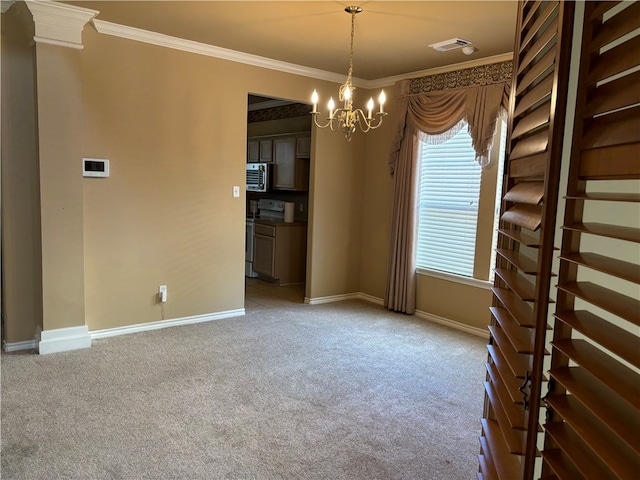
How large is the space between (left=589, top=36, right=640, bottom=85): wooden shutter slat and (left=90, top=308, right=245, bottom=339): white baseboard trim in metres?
4.25

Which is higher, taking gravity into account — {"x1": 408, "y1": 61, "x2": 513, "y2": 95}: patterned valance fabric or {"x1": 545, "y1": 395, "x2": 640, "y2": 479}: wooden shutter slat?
{"x1": 408, "y1": 61, "x2": 513, "y2": 95}: patterned valance fabric

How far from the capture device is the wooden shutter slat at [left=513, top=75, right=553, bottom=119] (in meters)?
0.85

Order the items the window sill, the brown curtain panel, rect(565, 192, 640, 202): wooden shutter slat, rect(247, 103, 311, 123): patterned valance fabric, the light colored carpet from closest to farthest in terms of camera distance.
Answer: rect(565, 192, 640, 202): wooden shutter slat → the light colored carpet → the brown curtain panel → the window sill → rect(247, 103, 311, 123): patterned valance fabric

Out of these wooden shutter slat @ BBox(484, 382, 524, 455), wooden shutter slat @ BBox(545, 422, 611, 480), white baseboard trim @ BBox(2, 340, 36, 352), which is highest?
wooden shutter slat @ BBox(545, 422, 611, 480)

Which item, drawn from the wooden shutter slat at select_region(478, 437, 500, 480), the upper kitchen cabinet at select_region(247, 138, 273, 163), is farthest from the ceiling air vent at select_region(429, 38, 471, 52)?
the wooden shutter slat at select_region(478, 437, 500, 480)

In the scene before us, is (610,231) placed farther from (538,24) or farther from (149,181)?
(149,181)

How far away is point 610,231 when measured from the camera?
618mm

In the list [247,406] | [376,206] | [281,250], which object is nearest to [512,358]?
[247,406]

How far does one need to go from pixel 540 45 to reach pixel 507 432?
79 cm

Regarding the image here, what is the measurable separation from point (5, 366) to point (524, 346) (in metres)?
3.73

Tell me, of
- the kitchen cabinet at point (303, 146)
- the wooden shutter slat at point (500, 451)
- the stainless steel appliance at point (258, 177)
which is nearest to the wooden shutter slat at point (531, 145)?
the wooden shutter slat at point (500, 451)

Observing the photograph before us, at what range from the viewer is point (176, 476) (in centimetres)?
222

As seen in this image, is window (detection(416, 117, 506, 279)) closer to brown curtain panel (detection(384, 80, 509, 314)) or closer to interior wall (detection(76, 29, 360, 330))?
brown curtain panel (detection(384, 80, 509, 314))

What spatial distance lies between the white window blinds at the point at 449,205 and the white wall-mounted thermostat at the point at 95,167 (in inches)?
121
